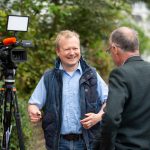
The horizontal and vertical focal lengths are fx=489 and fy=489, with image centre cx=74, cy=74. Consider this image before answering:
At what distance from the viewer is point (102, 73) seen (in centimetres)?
1180

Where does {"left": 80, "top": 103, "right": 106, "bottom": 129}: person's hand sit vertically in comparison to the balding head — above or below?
below

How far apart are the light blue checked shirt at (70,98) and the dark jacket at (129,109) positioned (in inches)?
27.5

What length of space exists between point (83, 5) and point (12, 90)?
207 inches

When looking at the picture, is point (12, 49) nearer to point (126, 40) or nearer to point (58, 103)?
point (58, 103)

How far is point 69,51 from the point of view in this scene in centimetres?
392

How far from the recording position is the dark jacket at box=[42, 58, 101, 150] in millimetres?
3896

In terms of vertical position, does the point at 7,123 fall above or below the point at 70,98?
below

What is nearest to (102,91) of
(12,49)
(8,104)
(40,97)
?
(40,97)

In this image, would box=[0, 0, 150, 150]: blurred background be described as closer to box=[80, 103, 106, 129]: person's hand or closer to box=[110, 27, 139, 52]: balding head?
box=[80, 103, 106, 129]: person's hand

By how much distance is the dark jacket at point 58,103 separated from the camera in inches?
153

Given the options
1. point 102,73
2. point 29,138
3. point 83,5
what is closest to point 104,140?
point 29,138

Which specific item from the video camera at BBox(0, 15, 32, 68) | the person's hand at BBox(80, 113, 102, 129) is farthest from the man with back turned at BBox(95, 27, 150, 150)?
the video camera at BBox(0, 15, 32, 68)

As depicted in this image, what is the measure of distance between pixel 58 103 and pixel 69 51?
426 mm

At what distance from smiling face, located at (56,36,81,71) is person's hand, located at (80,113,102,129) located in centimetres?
46
